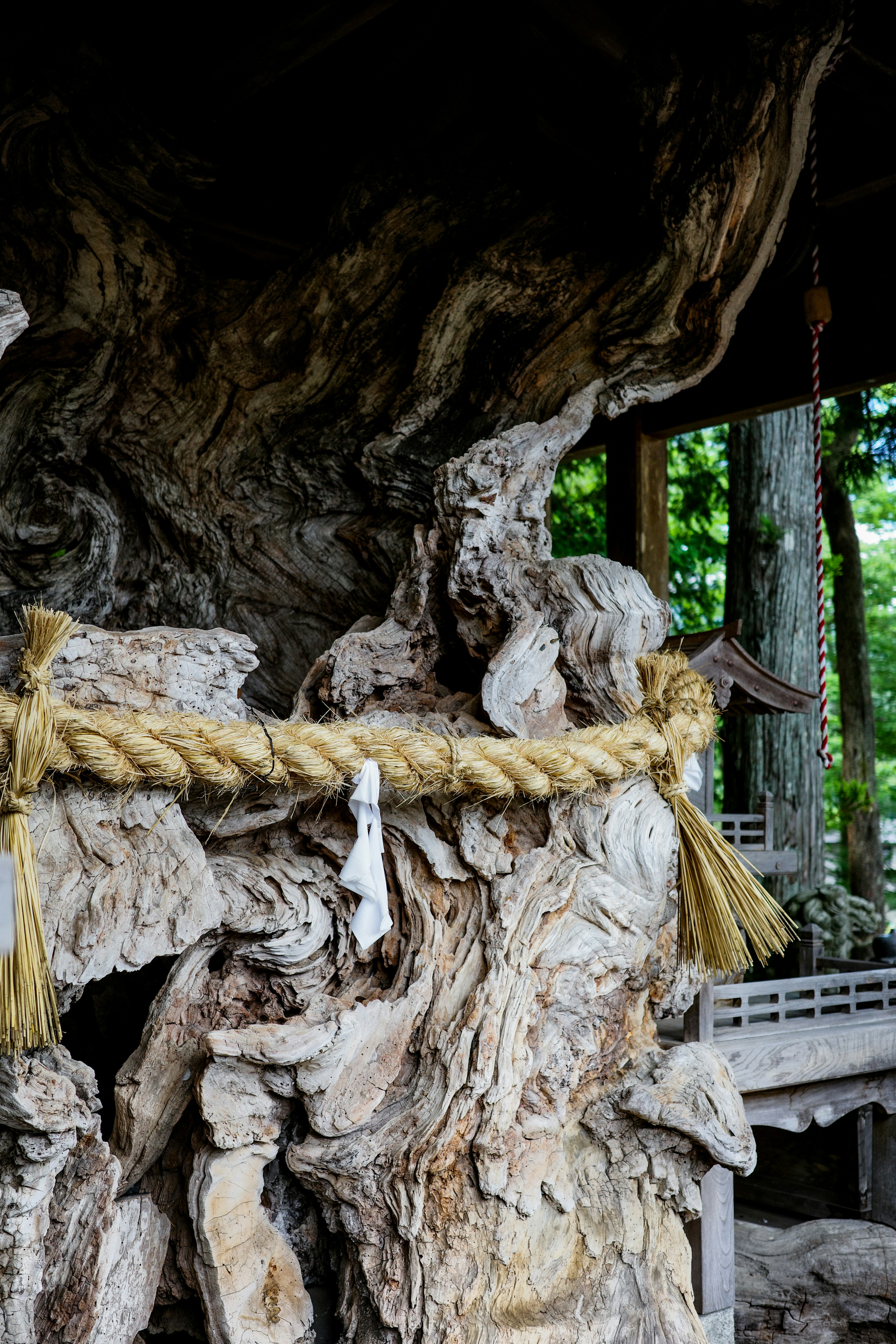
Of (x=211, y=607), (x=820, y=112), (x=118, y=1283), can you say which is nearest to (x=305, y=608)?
(x=211, y=607)

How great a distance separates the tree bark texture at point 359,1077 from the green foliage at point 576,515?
463 centimetres

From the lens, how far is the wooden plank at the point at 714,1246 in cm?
255

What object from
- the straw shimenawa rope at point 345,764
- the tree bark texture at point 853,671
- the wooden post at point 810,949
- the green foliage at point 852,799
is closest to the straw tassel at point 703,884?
the straw shimenawa rope at point 345,764

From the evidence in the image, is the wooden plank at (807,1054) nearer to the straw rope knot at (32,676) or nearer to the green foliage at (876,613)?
the straw rope knot at (32,676)

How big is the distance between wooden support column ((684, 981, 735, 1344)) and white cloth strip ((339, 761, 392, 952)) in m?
1.23

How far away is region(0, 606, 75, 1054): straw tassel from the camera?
128 cm

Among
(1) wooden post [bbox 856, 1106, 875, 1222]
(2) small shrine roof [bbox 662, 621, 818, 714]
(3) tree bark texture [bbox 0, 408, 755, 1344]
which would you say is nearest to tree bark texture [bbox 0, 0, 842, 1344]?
(3) tree bark texture [bbox 0, 408, 755, 1344]

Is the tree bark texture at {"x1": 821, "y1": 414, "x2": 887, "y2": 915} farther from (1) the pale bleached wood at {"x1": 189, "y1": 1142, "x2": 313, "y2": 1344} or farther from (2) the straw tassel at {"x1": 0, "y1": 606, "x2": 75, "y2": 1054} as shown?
(2) the straw tassel at {"x1": 0, "y1": 606, "x2": 75, "y2": 1054}

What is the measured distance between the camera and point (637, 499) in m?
3.55

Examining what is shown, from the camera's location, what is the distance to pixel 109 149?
8.48ft

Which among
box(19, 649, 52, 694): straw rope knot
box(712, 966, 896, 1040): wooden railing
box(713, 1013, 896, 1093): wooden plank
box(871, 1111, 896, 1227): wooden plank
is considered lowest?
box(871, 1111, 896, 1227): wooden plank

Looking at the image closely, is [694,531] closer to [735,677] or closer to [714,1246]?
[735,677]

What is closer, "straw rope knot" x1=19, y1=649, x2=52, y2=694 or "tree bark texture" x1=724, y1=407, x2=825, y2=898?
"straw rope knot" x1=19, y1=649, x2=52, y2=694

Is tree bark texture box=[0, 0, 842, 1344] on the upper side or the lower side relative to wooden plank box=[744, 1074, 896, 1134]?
upper
